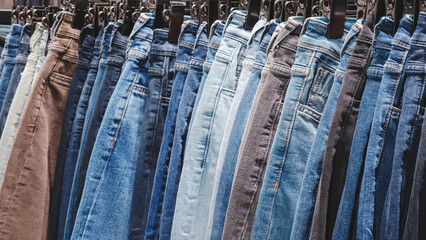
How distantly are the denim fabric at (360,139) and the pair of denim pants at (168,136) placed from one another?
1.75 ft

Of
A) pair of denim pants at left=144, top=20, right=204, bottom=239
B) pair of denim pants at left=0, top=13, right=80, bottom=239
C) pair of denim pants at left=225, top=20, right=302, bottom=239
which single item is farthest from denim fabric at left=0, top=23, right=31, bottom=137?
pair of denim pants at left=225, top=20, right=302, bottom=239

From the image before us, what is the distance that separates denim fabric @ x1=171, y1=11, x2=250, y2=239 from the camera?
45.4 inches

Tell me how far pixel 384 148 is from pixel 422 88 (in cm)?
13

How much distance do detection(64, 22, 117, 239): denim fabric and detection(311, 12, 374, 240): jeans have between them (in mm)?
765

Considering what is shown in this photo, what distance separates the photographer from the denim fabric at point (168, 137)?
49.3 inches

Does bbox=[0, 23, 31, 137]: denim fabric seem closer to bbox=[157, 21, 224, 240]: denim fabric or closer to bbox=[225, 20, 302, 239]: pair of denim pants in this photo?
bbox=[157, 21, 224, 240]: denim fabric

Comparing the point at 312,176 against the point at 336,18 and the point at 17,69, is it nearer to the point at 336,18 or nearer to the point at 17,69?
the point at 336,18

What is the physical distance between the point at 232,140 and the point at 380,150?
36 centimetres

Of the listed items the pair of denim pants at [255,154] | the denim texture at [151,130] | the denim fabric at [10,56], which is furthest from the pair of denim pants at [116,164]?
the denim fabric at [10,56]

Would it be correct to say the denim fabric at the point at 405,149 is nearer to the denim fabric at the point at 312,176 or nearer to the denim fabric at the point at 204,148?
the denim fabric at the point at 312,176

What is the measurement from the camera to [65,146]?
152 centimetres

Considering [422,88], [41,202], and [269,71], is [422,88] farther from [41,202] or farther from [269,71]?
[41,202]

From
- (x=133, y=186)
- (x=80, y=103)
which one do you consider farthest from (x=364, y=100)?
(x=80, y=103)

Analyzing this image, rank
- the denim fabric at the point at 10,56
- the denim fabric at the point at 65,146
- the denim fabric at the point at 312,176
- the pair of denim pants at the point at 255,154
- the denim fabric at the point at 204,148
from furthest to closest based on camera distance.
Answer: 1. the denim fabric at the point at 10,56
2. the denim fabric at the point at 65,146
3. the denim fabric at the point at 204,148
4. the pair of denim pants at the point at 255,154
5. the denim fabric at the point at 312,176
